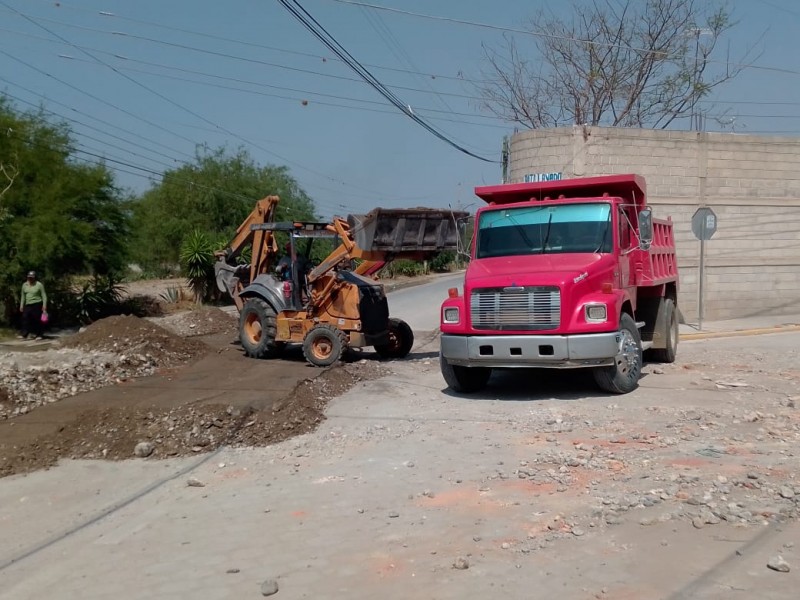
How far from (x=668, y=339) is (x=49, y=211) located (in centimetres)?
1544

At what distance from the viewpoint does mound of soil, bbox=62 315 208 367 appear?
14.2m

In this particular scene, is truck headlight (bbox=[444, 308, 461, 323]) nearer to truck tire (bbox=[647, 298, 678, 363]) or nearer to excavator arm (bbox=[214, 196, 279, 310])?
truck tire (bbox=[647, 298, 678, 363])

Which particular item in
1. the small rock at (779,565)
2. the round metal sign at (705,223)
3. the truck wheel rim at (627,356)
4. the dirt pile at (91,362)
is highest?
the round metal sign at (705,223)

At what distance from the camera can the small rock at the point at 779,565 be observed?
15.8 feet

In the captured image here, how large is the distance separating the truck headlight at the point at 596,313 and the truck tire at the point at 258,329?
252 inches

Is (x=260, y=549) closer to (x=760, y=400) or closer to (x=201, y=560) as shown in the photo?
(x=201, y=560)

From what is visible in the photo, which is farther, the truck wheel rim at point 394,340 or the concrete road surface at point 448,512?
the truck wheel rim at point 394,340

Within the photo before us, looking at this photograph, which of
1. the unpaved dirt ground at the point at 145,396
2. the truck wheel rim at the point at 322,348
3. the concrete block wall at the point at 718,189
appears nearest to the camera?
the unpaved dirt ground at the point at 145,396

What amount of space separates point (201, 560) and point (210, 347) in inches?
444

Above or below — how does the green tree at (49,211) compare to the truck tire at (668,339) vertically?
above

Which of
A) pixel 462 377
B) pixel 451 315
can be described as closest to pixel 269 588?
pixel 451 315

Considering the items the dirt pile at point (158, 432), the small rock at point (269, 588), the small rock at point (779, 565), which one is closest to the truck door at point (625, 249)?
the dirt pile at point (158, 432)

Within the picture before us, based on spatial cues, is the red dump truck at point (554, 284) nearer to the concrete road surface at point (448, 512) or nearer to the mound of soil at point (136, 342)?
the concrete road surface at point (448, 512)

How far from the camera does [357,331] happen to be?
1395 cm
